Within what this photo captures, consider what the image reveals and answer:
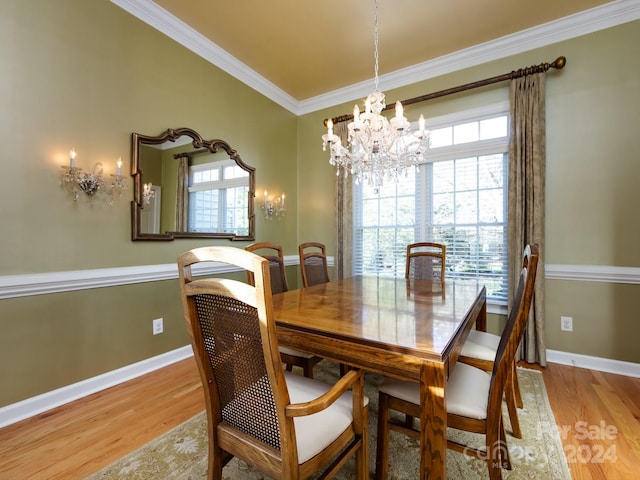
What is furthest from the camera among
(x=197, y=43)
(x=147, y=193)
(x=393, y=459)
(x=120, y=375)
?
(x=197, y=43)

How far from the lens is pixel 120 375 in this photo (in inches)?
89.6

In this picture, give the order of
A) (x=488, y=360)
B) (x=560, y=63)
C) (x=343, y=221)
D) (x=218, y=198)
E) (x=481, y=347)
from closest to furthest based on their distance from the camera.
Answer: (x=488, y=360), (x=481, y=347), (x=560, y=63), (x=218, y=198), (x=343, y=221)

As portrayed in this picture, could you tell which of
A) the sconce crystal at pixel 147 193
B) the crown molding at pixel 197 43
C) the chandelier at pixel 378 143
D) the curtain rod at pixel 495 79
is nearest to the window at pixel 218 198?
the sconce crystal at pixel 147 193

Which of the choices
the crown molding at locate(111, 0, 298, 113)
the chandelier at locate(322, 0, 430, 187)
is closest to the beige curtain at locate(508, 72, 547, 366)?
the chandelier at locate(322, 0, 430, 187)

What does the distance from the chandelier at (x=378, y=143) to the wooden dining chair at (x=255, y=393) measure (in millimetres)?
1519

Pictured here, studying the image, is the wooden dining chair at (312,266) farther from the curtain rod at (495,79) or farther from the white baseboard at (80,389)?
the curtain rod at (495,79)

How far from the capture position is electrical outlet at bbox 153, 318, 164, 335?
8.30 ft

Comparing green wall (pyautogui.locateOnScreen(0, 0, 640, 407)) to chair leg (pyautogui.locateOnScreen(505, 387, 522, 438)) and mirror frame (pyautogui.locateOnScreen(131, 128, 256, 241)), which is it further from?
chair leg (pyautogui.locateOnScreen(505, 387, 522, 438))

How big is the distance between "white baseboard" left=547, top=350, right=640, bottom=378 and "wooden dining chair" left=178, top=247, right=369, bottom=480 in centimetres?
252

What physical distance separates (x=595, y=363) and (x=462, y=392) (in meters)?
2.26

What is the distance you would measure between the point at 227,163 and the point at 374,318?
251 centimetres

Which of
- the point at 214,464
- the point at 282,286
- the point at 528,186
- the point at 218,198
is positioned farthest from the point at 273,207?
the point at 214,464

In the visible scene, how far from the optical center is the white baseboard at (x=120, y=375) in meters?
1.80

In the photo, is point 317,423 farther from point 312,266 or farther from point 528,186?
point 528,186
